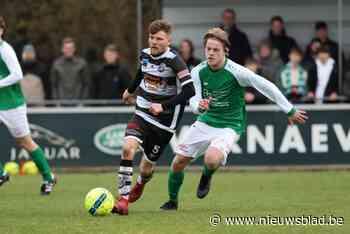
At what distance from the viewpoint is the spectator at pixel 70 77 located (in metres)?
20.5

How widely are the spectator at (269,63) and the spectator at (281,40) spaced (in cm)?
47

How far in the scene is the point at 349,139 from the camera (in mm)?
19734

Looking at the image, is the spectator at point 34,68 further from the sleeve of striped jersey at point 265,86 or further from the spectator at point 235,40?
the sleeve of striped jersey at point 265,86

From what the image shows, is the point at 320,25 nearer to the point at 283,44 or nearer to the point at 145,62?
the point at 283,44

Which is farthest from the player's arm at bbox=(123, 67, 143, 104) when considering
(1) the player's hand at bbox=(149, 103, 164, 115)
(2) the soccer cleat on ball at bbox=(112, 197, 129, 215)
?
(2) the soccer cleat on ball at bbox=(112, 197, 129, 215)

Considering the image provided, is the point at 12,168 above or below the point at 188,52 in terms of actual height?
below

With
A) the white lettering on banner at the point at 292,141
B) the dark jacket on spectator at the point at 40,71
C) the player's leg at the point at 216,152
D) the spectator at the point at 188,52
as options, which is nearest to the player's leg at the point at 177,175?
the player's leg at the point at 216,152

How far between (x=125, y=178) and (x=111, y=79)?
8.85 meters

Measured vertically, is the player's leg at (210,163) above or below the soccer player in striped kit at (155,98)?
below

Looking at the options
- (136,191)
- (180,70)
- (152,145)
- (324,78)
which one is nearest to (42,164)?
(136,191)

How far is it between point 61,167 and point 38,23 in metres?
11.7

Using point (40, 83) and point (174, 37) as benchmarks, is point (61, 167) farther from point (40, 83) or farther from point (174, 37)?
point (174, 37)

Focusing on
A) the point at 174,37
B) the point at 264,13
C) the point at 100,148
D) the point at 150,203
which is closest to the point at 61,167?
the point at 100,148

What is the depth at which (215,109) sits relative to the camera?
42.0 feet
